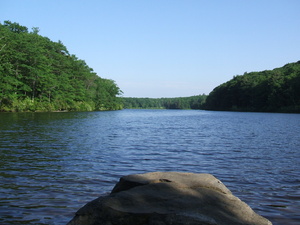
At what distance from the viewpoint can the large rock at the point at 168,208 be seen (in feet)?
14.1

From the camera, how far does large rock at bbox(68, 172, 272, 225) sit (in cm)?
430

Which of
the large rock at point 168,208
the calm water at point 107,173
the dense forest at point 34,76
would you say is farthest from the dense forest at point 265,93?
the large rock at point 168,208

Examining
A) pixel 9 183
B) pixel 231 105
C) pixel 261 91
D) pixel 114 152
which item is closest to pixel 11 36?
pixel 114 152

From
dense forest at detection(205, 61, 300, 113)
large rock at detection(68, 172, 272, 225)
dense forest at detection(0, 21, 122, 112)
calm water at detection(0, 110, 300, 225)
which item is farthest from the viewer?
dense forest at detection(205, 61, 300, 113)

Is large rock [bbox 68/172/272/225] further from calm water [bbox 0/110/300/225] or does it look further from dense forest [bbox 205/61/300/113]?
dense forest [bbox 205/61/300/113]

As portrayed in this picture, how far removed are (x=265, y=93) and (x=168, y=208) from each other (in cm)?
13788

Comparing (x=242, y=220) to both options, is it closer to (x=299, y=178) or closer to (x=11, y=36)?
(x=299, y=178)

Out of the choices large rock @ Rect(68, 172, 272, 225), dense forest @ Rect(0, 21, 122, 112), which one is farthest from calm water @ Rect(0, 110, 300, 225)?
dense forest @ Rect(0, 21, 122, 112)

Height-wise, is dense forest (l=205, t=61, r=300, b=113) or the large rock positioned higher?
dense forest (l=205, t=61, r=300, b=113)

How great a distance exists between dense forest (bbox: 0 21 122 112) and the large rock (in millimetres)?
57821

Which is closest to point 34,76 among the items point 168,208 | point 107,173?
point 107,173

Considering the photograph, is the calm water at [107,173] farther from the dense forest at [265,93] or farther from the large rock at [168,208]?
the dense forest at [265,93]

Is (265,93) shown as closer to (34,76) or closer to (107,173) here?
(34,76)

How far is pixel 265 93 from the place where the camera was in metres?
132
